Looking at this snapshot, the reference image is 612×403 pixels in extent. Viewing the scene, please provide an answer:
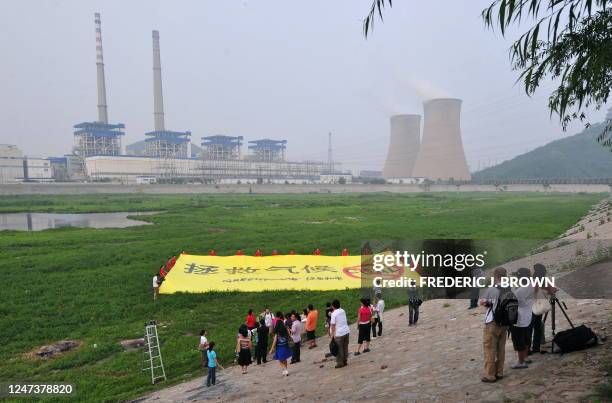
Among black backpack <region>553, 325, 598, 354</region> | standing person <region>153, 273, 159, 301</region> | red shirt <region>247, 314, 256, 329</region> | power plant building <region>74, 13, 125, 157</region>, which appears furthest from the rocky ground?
power plant building <region>74, 13, 125, 157</region>

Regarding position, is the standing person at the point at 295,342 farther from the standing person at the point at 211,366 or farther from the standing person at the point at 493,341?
the standing person at the point at 493,341

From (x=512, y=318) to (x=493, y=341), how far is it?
0.41m

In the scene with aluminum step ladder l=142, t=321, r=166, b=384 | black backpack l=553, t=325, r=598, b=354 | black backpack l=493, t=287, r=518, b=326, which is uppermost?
black backpack l=493, t=287, r=518, b=326

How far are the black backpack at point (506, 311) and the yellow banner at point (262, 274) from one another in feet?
34.1

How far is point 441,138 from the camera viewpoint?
94.1 meters

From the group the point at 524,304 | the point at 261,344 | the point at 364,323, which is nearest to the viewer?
the point at 524,304

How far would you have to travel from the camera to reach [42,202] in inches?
2680

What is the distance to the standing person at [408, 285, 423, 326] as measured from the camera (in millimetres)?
10391

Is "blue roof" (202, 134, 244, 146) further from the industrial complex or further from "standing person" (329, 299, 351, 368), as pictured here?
"standing person" (329, 299, 351, 368)

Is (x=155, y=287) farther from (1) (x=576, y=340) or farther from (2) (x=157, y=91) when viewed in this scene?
(2) (x=157, y=91)

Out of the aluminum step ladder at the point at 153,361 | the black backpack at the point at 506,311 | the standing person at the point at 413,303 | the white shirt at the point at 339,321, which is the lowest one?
the aluminum step ladder at the point at 153,361

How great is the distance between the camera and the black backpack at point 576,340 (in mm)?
6344

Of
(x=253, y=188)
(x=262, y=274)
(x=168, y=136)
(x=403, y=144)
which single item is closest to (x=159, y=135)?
(x=168, y=136)

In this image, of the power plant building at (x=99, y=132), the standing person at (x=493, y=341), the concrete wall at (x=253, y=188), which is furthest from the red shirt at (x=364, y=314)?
the power plant building at (x=99, y=132)
